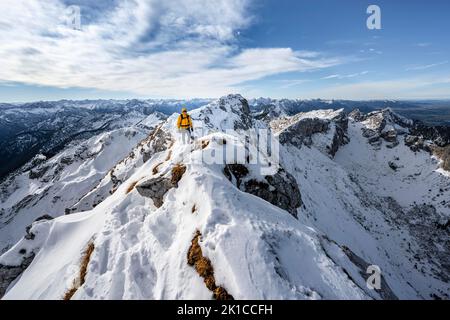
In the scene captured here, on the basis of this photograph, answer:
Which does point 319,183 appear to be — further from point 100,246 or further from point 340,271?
→ point 100,246

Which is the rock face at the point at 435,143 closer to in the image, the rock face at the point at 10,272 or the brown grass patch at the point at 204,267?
the brown grass patch at the point at 204,267

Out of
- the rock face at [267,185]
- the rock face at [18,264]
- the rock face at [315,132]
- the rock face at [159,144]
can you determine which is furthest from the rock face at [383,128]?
the rock face at [18,264]

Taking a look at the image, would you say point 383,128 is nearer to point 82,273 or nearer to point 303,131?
point 303,131

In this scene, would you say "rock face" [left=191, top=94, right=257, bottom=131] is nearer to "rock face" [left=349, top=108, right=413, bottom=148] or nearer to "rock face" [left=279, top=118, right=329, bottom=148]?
"rock face" [left=279, top=118, right=329, bottom=148]
